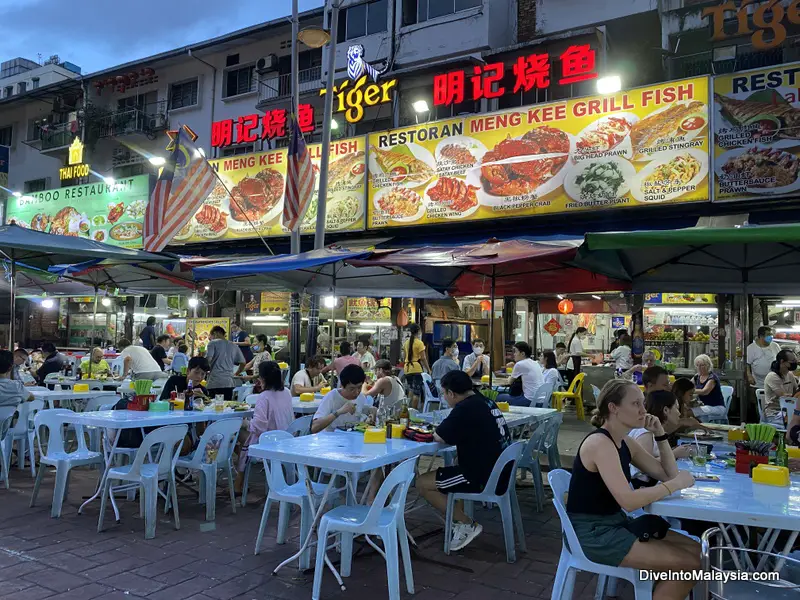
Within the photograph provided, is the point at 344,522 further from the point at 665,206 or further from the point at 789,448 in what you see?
the point at 665,206

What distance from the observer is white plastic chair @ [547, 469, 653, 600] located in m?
3.30

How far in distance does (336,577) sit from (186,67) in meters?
23.2

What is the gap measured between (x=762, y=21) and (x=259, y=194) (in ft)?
38.5

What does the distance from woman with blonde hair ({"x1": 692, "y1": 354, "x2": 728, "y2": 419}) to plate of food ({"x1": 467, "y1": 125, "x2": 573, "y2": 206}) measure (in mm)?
4695

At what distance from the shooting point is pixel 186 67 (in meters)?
23.3

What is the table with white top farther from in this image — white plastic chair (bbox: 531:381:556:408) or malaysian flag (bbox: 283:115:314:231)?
malaysian flag (bbox: 283:115:314:231)

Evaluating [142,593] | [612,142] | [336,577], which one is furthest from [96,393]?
[612,142]

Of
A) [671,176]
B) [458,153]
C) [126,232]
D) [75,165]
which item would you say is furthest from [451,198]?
[75,165]

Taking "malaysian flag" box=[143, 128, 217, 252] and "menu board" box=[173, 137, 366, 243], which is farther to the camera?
"menu board" box=[173, 137, 366, 243]

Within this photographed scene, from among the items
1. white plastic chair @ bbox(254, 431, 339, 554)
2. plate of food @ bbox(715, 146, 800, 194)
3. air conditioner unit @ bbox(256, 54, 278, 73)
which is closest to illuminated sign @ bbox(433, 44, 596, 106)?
plate of food @ bbox(715, 146, 800, 194)

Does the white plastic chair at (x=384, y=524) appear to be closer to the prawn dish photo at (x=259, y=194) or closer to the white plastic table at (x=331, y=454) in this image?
the white plastic table at (x=331, y=454)

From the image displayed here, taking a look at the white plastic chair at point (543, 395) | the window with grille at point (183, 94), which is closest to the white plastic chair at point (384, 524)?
the white plastic chair at point (543, 395)

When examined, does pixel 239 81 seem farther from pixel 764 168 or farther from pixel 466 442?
pixel 466 442

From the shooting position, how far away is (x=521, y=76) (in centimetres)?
1369
